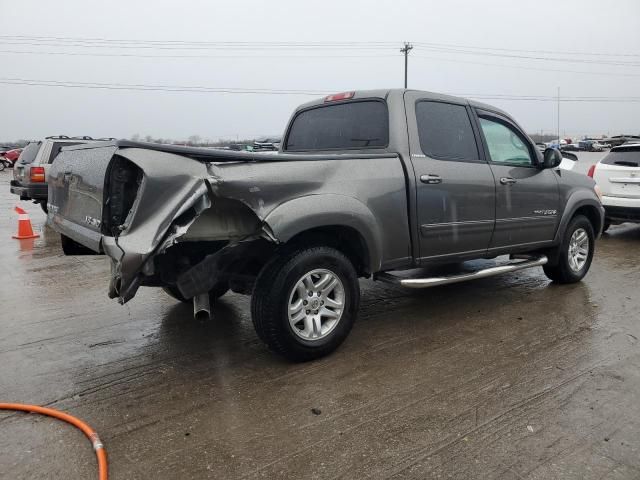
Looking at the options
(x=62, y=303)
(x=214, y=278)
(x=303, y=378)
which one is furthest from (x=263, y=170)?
(x=62, y=303)

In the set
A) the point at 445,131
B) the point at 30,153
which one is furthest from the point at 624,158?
the point at 30,153

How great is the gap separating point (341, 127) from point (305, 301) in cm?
183

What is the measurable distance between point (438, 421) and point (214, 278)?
1651 millimetres

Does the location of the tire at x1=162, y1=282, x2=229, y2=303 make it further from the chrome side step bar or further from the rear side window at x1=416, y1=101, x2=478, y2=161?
the rear side window at x1=416, y1=101, x2=478, y2=161

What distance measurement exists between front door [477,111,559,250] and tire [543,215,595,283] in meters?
0.33

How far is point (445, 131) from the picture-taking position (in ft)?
14.8

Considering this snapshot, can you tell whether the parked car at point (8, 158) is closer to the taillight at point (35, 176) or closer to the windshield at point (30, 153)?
the windshield at point (30, 153)

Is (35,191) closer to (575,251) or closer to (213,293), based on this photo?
(213,293)

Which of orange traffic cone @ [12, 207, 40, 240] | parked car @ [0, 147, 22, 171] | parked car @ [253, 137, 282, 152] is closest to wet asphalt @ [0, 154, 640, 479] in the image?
parked car @ [253, 137, 282, 152]

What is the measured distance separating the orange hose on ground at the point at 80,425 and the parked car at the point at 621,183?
28.8ft

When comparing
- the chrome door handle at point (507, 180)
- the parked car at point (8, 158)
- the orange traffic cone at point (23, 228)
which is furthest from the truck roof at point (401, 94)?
the parked car at point (8, 158)

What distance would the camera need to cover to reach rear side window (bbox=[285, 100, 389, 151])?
435 centimetres

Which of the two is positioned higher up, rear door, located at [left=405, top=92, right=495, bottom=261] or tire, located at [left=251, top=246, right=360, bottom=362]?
rear door, located at [left=405, top=92, right=495, bottom=261]

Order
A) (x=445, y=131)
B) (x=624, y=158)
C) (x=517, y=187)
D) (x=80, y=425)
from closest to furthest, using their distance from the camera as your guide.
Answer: (x=80, y=425) → (x=445, y=131) → (x=517, y=187) → (x=624, y=158)
